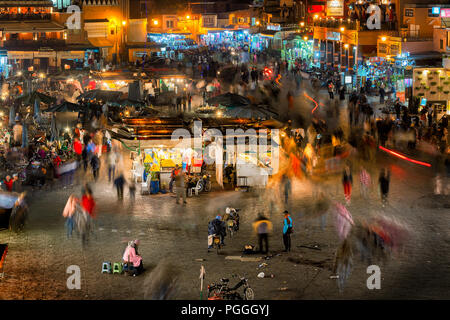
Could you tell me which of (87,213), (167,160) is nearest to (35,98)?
(167,160)

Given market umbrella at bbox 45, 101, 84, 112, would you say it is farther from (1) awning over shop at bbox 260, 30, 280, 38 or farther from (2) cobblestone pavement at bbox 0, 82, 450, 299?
(1) awning over shop at bbox 260, 30, 280, 38

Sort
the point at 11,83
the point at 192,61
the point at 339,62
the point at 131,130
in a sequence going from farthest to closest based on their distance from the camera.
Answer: the point at 192,61
the point at 339,62
the point at 11,83
the point at 131,130

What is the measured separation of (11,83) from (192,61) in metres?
16.6

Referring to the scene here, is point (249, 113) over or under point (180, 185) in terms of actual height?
over

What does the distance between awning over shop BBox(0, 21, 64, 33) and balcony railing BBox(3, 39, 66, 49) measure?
0.90 m

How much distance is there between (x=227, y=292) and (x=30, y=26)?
149 feet

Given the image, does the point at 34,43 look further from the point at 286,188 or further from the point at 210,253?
the point at 210,253

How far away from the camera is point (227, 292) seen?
12867 millimetres

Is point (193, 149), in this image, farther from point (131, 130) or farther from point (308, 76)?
point (308, 76)

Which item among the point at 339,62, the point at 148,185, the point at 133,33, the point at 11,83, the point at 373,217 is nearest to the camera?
the point at 373,217

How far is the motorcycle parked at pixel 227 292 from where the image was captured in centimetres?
1270

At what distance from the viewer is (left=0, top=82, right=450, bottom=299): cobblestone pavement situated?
45.5ft

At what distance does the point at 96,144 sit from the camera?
1087 inches

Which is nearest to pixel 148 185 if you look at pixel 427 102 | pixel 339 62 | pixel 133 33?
pixel 427 102
